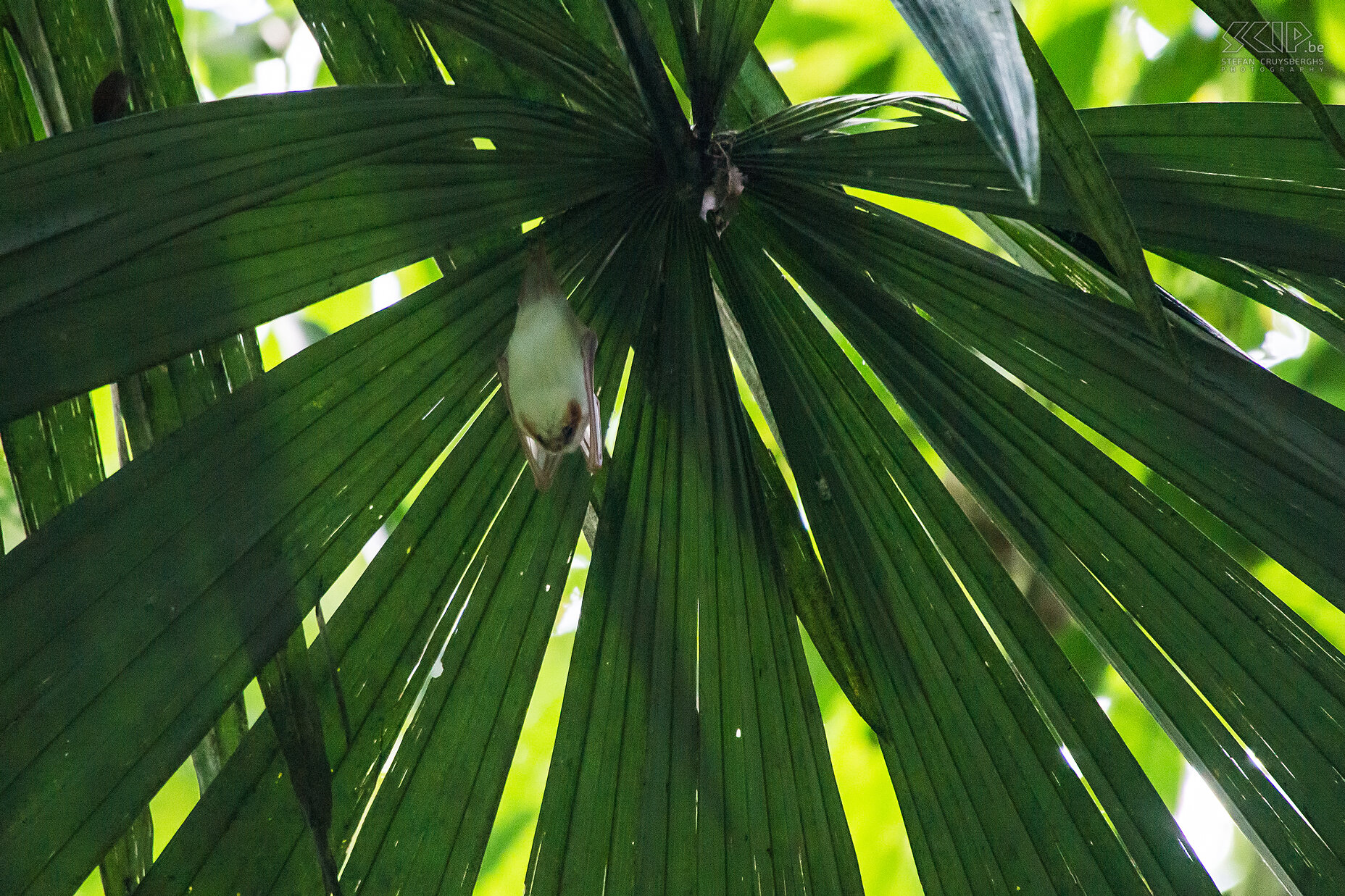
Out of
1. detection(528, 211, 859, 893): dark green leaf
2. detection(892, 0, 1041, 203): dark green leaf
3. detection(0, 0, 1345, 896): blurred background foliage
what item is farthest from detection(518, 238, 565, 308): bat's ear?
detection(0, 0, 1345, 896): blurred background foliage

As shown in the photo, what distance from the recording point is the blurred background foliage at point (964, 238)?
66.1 inches

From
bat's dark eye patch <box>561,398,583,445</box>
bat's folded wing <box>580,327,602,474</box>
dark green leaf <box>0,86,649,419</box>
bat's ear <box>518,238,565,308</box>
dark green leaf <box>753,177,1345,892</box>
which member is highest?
dark green leaf <box>0,86,649,419</box>

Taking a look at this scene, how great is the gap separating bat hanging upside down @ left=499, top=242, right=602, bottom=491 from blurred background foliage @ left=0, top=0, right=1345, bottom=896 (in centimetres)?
96

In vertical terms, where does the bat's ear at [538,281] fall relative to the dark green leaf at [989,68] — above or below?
above

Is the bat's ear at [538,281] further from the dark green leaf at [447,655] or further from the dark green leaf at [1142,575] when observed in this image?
the dark green leaf at [1142,575]

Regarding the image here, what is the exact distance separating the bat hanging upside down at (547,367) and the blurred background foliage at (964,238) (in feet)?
3.16

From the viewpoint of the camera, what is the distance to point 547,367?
638 mm

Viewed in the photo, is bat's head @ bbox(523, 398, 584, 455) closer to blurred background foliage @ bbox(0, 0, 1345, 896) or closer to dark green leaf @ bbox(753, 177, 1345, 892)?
dark green leaf @ bbox(753, 177, 1345, 892)

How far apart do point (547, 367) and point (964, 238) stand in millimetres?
1267

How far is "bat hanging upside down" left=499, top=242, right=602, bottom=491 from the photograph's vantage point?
63 cm

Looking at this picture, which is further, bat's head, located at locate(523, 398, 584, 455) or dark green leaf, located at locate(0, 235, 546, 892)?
bat's head, located at locate(523, 398, 584, 455)

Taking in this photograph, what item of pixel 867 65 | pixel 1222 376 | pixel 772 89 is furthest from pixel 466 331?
pixel 867 65

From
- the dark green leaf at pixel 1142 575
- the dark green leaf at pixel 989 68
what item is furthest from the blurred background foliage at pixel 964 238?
the dark green leaf at pixel 989 68

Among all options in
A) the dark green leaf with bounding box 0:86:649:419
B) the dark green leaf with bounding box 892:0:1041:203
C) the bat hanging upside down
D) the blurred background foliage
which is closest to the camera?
the dark green leaf with bounding box 892:0:1041:203
